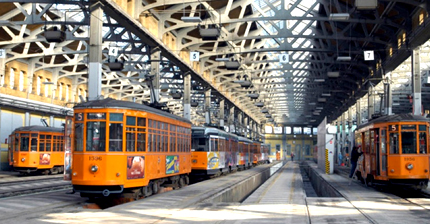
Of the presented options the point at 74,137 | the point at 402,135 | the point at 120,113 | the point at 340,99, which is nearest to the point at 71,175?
the point at 74,137

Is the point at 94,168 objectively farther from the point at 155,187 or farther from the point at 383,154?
the point at 383,154

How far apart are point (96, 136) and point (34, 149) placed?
1668cm

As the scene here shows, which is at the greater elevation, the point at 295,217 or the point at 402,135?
the point at 402,135

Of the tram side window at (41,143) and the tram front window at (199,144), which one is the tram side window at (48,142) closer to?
the tram side window at (41,143)

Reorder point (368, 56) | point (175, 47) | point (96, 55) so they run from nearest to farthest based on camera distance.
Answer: point (96, 55), point (368, 56), point (175, 47)

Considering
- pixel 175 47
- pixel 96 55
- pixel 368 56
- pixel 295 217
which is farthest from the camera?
pixel 175 47

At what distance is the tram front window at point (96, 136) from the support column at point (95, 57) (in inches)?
140

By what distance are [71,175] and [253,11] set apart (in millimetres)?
20787

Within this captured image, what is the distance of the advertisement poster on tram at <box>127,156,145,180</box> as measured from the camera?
13737 mm

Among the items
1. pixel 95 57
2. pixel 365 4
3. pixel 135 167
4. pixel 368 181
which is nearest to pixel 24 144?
pixel 95 57

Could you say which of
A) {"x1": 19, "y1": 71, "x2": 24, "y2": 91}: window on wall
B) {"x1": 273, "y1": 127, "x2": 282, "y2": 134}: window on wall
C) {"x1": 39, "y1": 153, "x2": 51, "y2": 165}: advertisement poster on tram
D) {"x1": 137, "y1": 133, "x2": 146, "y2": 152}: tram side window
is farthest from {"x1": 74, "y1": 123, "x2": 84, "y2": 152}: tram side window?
{"x1": 273, "y1": 127, "x2": 282, "y2": 134}: window on wall

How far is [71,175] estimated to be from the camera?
13664 mm

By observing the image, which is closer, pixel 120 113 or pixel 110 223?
pixel 110 223

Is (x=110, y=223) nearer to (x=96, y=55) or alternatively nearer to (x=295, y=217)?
(x=295, y=217)
